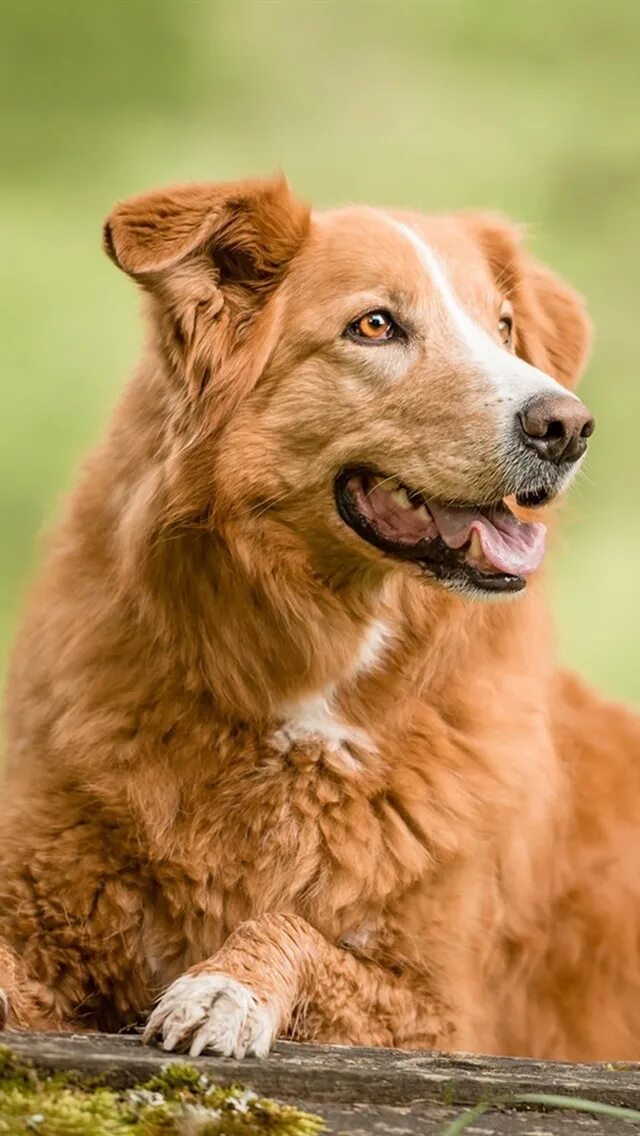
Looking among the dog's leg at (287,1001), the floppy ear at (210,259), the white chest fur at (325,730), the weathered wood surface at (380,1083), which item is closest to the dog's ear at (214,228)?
the floppy ear at (210,259)

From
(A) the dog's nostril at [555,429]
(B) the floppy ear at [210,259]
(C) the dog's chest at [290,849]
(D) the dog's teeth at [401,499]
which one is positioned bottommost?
(C) the dog's chest at [290,849]

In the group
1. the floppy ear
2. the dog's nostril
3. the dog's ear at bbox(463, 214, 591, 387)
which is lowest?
the dog's nostril

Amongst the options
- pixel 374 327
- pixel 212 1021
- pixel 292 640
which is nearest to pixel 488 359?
pixel 374 327

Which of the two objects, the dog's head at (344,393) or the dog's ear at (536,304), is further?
the dog's ear at (536,304)

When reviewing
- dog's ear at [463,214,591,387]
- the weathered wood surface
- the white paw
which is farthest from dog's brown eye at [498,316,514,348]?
the weathered wood surface

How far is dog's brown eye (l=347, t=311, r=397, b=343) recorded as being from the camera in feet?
10.1

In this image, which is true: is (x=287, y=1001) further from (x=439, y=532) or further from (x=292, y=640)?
(x=439, y=532)

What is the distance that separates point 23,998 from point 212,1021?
65 centimetres

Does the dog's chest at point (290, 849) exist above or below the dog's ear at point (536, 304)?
below

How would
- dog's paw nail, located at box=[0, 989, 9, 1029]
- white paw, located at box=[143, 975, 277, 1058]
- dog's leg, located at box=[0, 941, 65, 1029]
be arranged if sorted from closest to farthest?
white paw, located at box=[143, 975, 277, 1058] < dog's paw nail, located at box=[0, 989, 9, 1029] < dog's leg, located at box=[0, 941, 65, 1029]

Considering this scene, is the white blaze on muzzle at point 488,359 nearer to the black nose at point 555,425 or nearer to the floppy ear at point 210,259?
the black nose at point 555,425

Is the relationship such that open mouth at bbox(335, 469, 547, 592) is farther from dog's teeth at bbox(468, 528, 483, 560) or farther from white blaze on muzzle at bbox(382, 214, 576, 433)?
white blaze on muzzle at bbox(382, 214, 576, 433)

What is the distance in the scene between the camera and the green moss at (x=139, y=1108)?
1.74m

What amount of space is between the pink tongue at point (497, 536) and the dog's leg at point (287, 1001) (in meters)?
0.81
